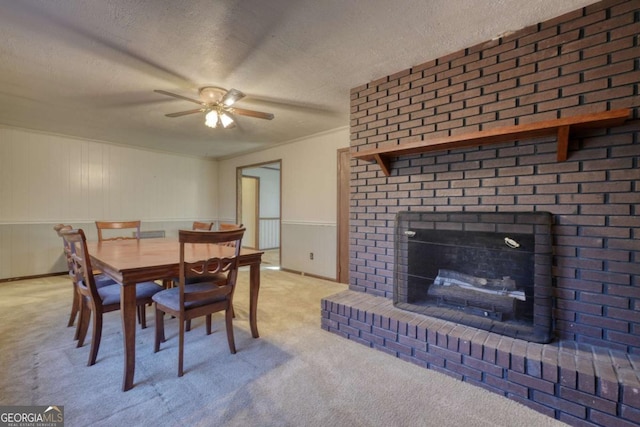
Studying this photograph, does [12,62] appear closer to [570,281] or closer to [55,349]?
[55,349]

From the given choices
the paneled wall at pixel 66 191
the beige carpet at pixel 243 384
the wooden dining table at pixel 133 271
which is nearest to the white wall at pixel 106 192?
the paneled wall at pixel 66 191

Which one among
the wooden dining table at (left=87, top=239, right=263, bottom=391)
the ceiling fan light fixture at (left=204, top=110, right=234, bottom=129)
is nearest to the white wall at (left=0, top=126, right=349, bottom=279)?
the ceiling fan light fixture at (left=204, top=110, right=234, bottom=129)

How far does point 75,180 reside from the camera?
446 centimetres

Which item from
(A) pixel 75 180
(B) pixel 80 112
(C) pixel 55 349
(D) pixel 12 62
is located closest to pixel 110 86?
(D) pixel 12 62

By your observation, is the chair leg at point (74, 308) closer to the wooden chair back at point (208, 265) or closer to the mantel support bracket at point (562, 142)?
the wooden chair back at point (208, 265)

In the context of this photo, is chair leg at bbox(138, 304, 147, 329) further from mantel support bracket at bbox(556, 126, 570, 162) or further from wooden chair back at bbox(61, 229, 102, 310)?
mantel support bracket at bbox(556, 126, 570, 162)

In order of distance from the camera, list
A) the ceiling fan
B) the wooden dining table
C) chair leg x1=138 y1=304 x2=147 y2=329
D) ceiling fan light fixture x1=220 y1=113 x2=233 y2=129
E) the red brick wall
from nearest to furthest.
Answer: the red brick wall, the wooden dining table, chair leg x1=138 y1=304 x2=147 y2=329, the ceiling fan, ceiling fan light fixture x1=220 y1=113 x2=233 y2=129

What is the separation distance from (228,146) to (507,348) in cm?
485

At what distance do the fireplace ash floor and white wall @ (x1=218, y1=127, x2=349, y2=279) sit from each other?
80.4 inches

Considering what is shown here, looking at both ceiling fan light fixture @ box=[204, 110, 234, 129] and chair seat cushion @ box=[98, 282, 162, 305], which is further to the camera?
ceiling fan light fixture @ box=[204, 110, 234, 129]

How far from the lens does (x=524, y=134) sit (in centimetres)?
172

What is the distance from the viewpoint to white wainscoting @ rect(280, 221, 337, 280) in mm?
4184

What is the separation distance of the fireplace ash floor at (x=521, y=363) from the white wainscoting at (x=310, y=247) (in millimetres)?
1940

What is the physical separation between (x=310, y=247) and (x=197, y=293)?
2.72 m
